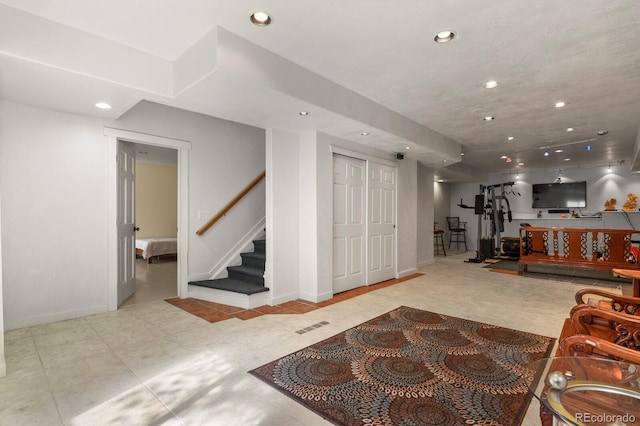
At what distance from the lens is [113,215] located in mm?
4000

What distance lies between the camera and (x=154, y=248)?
777cm

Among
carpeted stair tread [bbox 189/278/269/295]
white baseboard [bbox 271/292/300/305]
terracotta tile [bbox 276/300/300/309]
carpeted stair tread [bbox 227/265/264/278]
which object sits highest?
carpeted stair tread [bbox 227/265/264/278]

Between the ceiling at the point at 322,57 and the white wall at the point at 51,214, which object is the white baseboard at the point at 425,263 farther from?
the white wall at the point at 51,214

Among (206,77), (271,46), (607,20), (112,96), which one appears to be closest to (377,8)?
(271,46)

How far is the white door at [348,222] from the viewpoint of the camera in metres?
4.89

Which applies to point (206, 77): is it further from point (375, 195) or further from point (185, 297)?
point (375, 195)

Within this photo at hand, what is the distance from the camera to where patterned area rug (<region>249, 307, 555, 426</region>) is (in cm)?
192

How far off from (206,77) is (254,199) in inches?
121

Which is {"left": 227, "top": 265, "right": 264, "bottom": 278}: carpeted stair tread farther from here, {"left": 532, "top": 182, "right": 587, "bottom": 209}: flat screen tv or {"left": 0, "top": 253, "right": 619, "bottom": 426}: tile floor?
{"left": 532, "top": 182, "right": 587, "bottom": 209}: flat screen tv

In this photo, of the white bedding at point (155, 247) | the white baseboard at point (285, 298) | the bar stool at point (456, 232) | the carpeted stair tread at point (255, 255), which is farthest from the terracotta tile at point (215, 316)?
the bar stool at point (456, 232)

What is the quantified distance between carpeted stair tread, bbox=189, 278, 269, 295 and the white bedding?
12.5 feet

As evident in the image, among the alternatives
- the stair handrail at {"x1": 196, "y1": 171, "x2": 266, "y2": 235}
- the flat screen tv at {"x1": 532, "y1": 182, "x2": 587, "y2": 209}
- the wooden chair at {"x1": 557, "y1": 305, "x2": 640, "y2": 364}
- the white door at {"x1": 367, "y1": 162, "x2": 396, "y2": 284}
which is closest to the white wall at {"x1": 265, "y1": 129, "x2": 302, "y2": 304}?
the stair handrail at {"x1": 196, "y1": 171, "x2": 266, "y2": 235}

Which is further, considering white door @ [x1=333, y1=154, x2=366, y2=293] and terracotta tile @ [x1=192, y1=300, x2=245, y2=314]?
white door @ [x1=333, y1=154, x2=366, y2=293]

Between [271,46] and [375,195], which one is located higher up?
[271,46]
